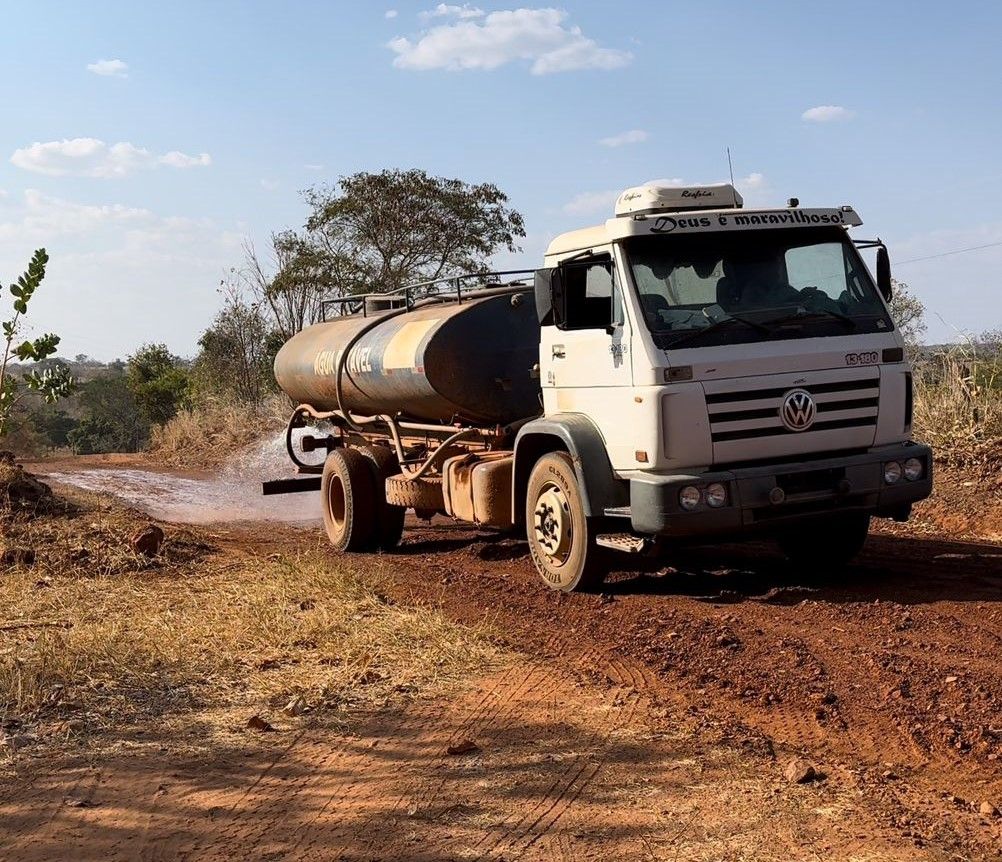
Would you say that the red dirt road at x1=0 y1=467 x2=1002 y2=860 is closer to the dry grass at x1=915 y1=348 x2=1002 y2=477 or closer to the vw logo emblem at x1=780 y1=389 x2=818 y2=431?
the vw logo emblem at x1=780 y1=389 x2=818 y2=431

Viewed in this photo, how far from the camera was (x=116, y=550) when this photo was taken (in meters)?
10.2

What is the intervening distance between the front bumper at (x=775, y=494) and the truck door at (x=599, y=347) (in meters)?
0.41

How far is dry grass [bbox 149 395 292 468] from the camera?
2462 cm

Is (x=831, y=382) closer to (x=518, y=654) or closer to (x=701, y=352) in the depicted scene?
(x=701, y=352)

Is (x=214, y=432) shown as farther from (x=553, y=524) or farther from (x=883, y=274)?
(x=883, y=274)

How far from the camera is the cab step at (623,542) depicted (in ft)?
24.9

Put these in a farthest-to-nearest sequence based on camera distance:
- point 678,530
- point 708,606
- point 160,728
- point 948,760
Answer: point 708,606 < point 678,530 < point 160,728 < point 948,760

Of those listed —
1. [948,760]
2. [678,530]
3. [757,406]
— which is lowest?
[948,760]

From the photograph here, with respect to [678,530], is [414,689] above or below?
below

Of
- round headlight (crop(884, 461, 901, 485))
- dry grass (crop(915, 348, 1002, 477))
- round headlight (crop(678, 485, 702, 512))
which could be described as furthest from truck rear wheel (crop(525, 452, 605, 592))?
dry grass (crop(915, 348, 1002, 477))

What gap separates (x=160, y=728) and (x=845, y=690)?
344 centimetres

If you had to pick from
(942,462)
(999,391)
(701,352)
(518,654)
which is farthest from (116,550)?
(999,391)

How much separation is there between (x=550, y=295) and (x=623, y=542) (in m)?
1.80

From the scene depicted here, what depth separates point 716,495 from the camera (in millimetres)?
7277
